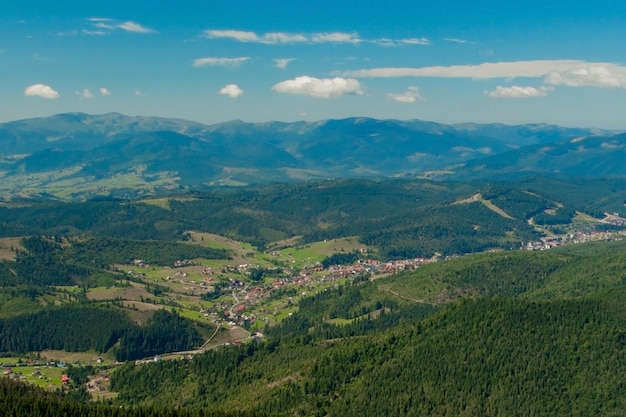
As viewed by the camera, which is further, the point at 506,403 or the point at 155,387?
the point at 155,387

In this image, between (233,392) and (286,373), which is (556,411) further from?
(233,392)

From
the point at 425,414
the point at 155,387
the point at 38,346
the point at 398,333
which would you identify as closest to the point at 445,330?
the point at 398,333

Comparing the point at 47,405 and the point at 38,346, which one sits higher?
the point at 47,405

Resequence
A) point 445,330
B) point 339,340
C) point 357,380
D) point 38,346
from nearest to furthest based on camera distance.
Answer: point 357,380 < point 445,330 < point 339,340 < point 38,346

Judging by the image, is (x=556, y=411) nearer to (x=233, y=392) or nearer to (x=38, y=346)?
(x=233, y=392)

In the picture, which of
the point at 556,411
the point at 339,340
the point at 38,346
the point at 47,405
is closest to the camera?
the point at 47,405

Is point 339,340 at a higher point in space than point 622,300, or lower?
lower

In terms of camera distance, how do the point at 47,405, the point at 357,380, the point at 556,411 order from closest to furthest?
the point at 47,405 < the point at 556,411 < the point at 357,380

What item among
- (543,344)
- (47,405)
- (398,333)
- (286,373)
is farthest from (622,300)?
(47,405)

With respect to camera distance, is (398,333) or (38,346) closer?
(398,333)
